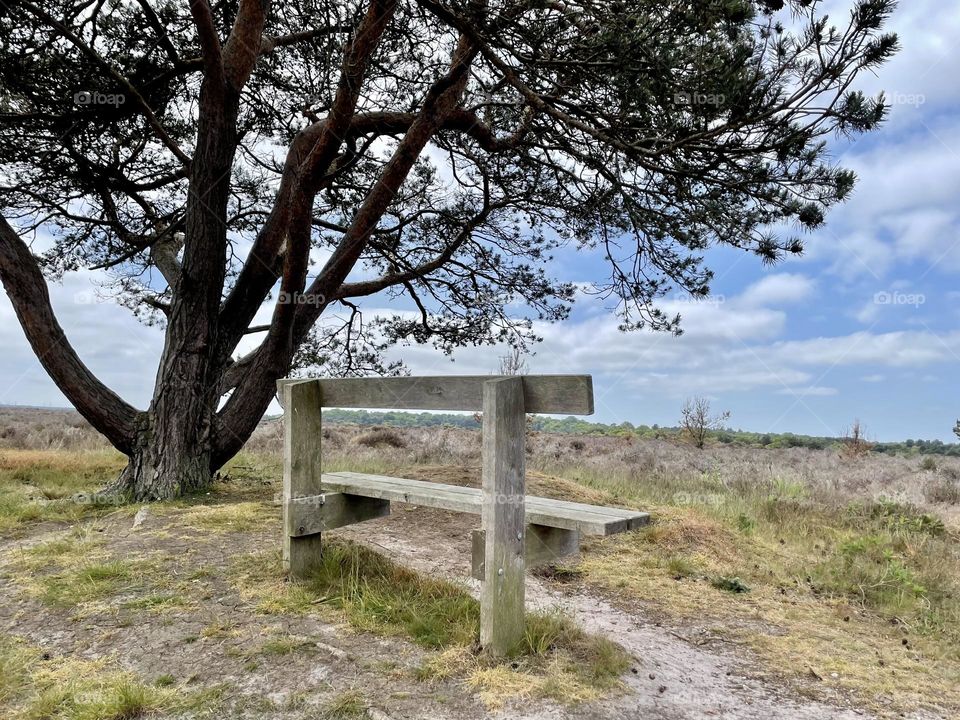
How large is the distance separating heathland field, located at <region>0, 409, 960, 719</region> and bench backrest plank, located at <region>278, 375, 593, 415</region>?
1.12m

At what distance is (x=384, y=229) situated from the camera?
1023cm

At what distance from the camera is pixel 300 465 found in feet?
13.9

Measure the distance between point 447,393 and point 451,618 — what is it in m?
1.23

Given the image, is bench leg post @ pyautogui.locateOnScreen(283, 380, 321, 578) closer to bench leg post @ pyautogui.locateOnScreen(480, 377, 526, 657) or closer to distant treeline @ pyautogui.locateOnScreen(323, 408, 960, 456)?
bench leg post @ pyautogui.locateOnScreen(480, 377, 526, 657)

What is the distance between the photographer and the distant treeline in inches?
771

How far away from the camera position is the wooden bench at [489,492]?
3150 mm

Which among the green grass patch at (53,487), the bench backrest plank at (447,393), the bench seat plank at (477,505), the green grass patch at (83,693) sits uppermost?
the bench backrest plank at (447,393)

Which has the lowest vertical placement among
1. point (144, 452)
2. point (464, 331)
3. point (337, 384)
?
point (144, 452)

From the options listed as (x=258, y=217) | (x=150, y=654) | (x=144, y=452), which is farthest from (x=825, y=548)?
(x=258, y=217)

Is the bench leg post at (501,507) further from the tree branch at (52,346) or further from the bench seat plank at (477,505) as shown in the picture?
the tree branch at (52,346)

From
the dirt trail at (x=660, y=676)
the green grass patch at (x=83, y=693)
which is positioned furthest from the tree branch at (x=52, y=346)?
the green grass patch at (x=83, y=693)

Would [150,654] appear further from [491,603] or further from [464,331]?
[464,331]

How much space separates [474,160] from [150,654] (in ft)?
23.9

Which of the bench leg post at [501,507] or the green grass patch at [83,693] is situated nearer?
the green grass patch at [83,693]
